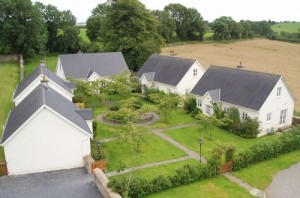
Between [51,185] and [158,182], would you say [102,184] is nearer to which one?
[158,182]

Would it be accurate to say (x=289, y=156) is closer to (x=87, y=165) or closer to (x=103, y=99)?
(x=87, y=165)

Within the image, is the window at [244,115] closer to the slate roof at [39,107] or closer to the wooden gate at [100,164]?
the wooden gate at [100,164]

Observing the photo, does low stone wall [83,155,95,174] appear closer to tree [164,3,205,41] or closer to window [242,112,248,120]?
window [242,112,248,120]

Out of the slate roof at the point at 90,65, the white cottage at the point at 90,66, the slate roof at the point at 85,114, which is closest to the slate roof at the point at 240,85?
the slate roof at the point at 85,114

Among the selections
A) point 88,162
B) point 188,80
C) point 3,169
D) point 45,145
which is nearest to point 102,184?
point 88,162

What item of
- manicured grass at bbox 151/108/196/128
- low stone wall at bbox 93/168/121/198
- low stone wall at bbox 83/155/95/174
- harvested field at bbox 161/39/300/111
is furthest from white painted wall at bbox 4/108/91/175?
harvested field at bbox 161/39/300/111

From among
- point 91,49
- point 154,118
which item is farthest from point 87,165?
point 91,49
